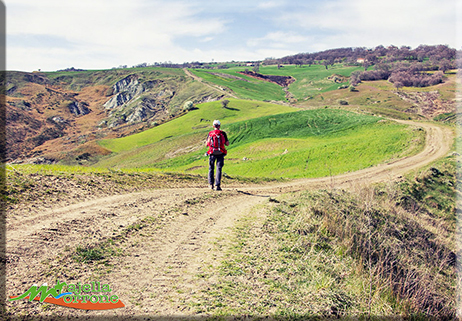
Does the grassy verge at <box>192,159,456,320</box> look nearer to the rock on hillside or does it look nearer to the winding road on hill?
the winding road on hill

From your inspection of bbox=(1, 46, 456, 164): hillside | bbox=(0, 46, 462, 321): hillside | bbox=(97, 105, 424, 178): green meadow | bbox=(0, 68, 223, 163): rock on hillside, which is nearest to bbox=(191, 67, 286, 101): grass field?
bbox=(1, 46, 456, 164): hillside

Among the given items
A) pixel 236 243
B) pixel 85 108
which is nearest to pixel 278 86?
pixel 85 108

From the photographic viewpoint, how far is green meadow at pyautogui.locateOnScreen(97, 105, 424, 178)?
28812 mm

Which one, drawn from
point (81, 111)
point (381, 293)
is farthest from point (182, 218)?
point (81, 111)

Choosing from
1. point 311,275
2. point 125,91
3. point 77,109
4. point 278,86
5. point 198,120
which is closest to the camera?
point 311,275

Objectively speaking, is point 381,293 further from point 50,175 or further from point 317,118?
point 317,118

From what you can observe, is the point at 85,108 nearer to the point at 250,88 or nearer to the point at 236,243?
the point at 250,88

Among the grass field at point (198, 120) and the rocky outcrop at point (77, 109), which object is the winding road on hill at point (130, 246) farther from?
the rocky outcrop at point (77, 109)

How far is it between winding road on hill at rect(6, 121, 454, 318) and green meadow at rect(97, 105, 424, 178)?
29.4 feet

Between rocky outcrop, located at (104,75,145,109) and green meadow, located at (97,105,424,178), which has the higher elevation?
rocky outcrop, located at (104,75,145,109)

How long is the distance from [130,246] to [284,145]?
38.5 meters

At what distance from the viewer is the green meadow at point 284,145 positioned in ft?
94.5

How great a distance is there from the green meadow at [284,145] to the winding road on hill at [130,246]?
352 inches

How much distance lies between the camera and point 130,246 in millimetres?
5598
